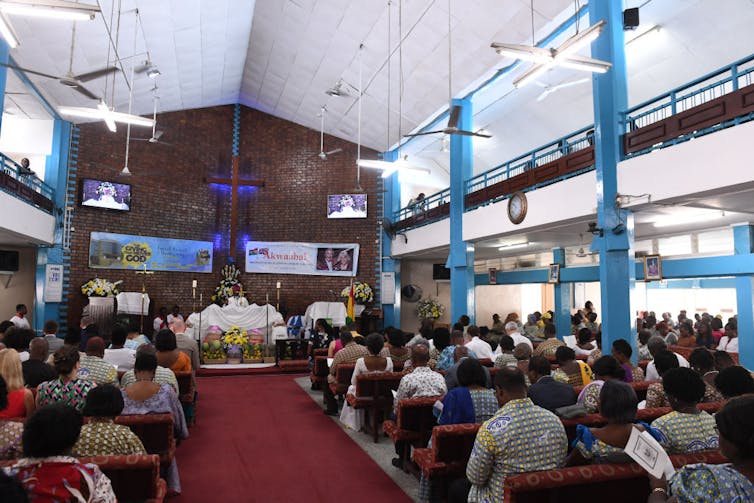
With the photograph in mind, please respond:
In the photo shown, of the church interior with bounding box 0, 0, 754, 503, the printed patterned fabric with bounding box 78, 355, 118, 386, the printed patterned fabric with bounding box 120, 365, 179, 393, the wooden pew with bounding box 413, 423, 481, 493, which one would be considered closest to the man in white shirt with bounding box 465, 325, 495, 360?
the church interior with bounding box 0, 0, 754, 503

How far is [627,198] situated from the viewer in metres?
6.66

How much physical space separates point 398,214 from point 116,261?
7774mm

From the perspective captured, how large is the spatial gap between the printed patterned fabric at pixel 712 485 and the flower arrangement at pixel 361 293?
42.4 feet

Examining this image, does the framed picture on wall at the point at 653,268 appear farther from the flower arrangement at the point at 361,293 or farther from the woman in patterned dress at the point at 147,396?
the woman in patterned dress at the point at 147,396

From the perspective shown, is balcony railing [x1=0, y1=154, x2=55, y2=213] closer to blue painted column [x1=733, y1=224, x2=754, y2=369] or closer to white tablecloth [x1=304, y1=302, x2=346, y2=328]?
white tablecloth [x1=304, y1=302, x2=346, y2=328]

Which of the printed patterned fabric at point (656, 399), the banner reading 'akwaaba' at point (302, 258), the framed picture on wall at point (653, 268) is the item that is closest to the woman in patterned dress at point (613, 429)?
the printed patterned fabric at point (656, 399)

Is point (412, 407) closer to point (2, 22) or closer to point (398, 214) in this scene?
point (2, 22)

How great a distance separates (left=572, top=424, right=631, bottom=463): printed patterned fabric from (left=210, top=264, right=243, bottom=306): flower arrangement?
1247 centimetres

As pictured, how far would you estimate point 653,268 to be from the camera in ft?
32.2

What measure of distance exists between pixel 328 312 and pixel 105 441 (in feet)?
37.5

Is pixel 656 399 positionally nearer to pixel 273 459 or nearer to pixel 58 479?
A: pixel 273 459

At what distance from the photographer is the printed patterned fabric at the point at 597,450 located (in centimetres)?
251

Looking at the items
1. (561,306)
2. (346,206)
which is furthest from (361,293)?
(561,306)

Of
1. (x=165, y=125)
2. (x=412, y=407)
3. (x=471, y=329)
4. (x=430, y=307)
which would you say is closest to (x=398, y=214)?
(x=430, y=307)
